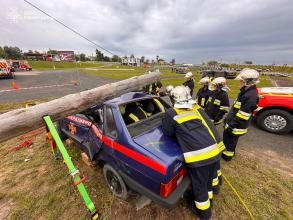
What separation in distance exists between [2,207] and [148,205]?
2.35 metres

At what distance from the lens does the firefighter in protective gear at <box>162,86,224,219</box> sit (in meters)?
1.79

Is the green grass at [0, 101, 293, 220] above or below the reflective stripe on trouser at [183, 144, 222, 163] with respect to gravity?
below

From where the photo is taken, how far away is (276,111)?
4.20 meters

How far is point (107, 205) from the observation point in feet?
7.48

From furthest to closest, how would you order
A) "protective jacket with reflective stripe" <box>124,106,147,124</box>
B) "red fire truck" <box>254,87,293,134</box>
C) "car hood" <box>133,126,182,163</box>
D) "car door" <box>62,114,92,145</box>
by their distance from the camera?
"red fire truck" <box>254,87,293,134</box> < "car door" <box>62,114,92,145</box> < "protective jacket with reflective stripe" <box>124,106,147,124</box> < "car hood" <box>133,126,182,163</box>

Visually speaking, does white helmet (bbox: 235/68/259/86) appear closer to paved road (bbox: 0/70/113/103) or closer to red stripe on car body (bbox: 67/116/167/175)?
red stripe on car body (bbox: 67/116/167/175)

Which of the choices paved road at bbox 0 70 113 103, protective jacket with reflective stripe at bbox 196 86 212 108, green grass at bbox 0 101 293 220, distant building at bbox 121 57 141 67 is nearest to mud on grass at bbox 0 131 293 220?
green grass at bbox 0 101 293 220

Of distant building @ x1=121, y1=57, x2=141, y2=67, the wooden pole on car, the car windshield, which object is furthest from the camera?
distant building @ x1=121, y1=57, x2=141, y2=67

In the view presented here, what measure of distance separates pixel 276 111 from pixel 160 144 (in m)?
4.33

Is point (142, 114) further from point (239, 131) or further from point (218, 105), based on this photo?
point (218, 105)

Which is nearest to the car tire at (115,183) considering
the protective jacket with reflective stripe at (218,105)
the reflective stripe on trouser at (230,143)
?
the reflective stripe on trouser at (230,143)

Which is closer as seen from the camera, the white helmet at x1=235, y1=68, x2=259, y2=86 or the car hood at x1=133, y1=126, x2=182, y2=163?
the car hood at x1=133, y1=126, x2=182, y2=163

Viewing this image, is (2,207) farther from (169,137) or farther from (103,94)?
(169,137)

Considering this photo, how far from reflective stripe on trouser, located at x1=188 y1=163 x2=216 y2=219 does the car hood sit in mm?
328
